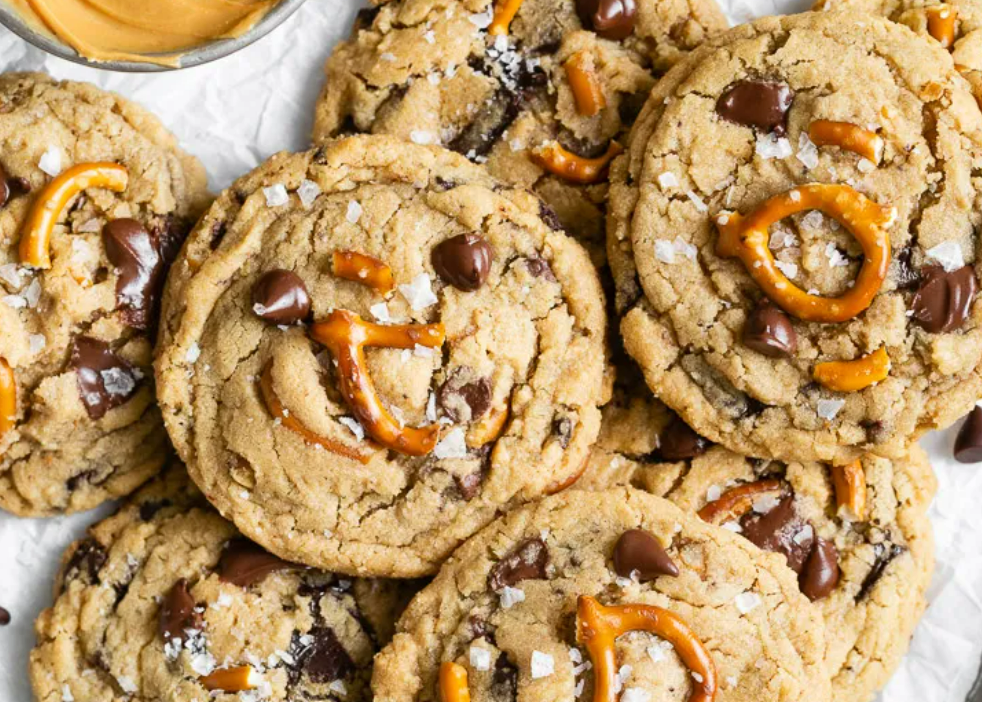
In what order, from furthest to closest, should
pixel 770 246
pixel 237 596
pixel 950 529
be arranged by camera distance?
1. pixel 950 529
2. pixel 237 596
3. pixel 770 246

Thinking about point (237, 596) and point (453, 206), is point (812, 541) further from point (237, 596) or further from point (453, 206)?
point (237, 596)

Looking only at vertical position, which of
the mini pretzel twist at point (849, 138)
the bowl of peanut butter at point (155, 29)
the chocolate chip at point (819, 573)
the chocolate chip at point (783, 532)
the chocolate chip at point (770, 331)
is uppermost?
the bowl of peanut butter at point (155, 29)

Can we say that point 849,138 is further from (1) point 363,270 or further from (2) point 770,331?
(1) point 363,270

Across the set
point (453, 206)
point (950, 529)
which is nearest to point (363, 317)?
point (453, 206)

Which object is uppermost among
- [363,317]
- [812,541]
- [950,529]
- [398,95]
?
[398,95]

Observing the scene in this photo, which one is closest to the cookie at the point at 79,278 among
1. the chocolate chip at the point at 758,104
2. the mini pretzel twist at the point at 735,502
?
the chocolate chip at the point at 758,104

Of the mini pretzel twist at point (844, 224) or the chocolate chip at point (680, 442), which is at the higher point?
the mini pretzel twist at point (844, 224)

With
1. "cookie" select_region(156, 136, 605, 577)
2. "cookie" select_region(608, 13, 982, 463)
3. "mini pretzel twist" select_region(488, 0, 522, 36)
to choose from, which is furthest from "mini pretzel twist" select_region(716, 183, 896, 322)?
"mini pretzel twist" select_region(488, 0, 522, 36)

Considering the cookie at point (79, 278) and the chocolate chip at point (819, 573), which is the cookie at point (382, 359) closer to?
A: the cookie at point (79, 278)
